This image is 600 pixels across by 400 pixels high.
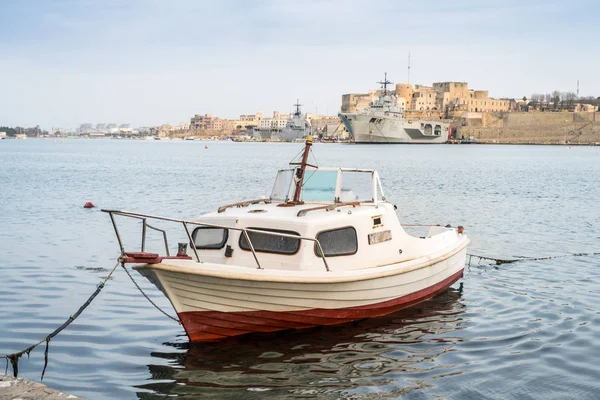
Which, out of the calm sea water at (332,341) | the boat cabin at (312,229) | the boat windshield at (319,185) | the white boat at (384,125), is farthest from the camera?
the white boat at (384,125)

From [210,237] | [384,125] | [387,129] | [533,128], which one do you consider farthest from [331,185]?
[533,128]

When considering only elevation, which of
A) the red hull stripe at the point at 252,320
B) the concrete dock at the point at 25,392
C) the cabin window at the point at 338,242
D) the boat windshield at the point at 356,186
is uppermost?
the boat windshield at the point at 356,186

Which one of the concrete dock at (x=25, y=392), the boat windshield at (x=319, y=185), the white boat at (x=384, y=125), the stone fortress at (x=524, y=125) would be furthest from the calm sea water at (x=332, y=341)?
the stone fortress at (x=524, y=125)

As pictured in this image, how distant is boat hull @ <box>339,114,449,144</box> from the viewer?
463 feet

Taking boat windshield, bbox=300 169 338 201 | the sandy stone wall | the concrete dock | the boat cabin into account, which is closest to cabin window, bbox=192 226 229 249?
the boat cabin

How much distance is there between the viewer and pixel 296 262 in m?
9.64

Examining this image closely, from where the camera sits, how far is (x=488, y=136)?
18862 cm

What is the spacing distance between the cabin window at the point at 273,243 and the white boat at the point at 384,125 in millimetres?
130452

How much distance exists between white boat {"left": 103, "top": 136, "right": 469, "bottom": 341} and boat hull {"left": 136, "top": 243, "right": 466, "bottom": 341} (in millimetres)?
14

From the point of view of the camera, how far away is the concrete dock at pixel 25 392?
18.9ft

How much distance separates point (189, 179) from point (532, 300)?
3685cm

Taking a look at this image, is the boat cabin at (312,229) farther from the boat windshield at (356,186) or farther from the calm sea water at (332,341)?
the calm sea water at (332,341)

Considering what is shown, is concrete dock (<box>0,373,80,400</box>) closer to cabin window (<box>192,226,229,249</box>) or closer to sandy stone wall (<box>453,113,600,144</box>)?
A: cabin window (<box>192,226,229,249</box>)

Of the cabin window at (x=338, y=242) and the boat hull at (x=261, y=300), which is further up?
the cabin window at (x=338, y=242)
